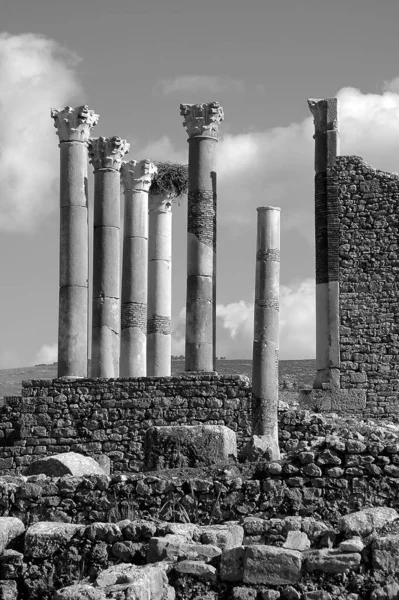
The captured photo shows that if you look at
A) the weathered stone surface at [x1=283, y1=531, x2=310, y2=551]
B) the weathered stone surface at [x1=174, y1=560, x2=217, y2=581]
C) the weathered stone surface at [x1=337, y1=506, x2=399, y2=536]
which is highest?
the weathered stone surface at [x1=337, y1=506, x2=399, y2=536]

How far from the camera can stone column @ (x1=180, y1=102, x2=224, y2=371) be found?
2520 cm

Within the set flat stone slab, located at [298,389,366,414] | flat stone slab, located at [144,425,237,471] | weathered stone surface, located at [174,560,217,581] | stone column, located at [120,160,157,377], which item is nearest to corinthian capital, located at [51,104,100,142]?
stone column, located at [120,160,157,377]

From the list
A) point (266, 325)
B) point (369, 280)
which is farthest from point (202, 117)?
point (369, 280)

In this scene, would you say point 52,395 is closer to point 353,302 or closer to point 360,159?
point 353,302

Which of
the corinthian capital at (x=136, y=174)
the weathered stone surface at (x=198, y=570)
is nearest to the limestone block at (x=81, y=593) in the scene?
the weathered stone surface at (x=198, y=570)

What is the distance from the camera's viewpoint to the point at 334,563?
32.2 feet

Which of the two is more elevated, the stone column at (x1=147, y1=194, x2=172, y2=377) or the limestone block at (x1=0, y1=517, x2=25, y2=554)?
the stone column at (x1=147, y1=194, x2=172, y2=377)

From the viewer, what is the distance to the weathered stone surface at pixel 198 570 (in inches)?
398

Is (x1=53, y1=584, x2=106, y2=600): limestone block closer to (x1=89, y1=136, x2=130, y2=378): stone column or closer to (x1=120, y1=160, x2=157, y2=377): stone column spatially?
(x1=89, y1=136, x2=130, y2=378): stone column

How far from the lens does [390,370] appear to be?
2633cm

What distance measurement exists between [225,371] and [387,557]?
3281 centimetres

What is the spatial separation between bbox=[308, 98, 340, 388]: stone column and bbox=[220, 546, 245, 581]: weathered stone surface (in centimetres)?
1637

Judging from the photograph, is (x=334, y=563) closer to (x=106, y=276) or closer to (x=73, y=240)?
(x=73, y=240)

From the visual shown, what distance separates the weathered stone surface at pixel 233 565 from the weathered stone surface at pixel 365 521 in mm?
1021
